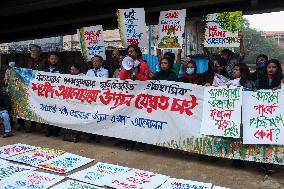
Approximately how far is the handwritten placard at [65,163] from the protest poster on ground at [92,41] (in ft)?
9.03

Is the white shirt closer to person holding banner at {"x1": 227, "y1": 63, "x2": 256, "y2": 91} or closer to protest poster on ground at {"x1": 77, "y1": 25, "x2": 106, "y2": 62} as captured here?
protest poster on ground at {"x1": 77, "y1": 25, "x2": 106, "y2": 62}

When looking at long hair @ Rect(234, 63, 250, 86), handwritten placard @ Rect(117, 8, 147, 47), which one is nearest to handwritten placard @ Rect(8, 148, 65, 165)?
handwritten placard @ Rect(117, 8, 147, 47)

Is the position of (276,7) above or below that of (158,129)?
above

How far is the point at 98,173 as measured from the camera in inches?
200

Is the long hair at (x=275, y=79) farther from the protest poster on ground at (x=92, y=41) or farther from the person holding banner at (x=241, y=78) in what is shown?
the protest poster on ground at (x=92, y=41)

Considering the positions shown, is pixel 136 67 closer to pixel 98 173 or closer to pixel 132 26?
pixel 132 26

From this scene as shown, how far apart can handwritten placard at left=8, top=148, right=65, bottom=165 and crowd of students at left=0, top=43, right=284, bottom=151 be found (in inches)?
48.1

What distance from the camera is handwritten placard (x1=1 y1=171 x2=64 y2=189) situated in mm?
4516

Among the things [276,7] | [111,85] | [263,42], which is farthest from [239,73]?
[263,42]

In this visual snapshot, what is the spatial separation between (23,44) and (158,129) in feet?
106

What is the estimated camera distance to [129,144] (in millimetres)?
6672

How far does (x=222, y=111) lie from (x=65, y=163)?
105 inches

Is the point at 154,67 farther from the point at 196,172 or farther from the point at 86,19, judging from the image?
the point at 196,172

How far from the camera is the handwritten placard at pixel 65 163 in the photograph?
17.3 ft
